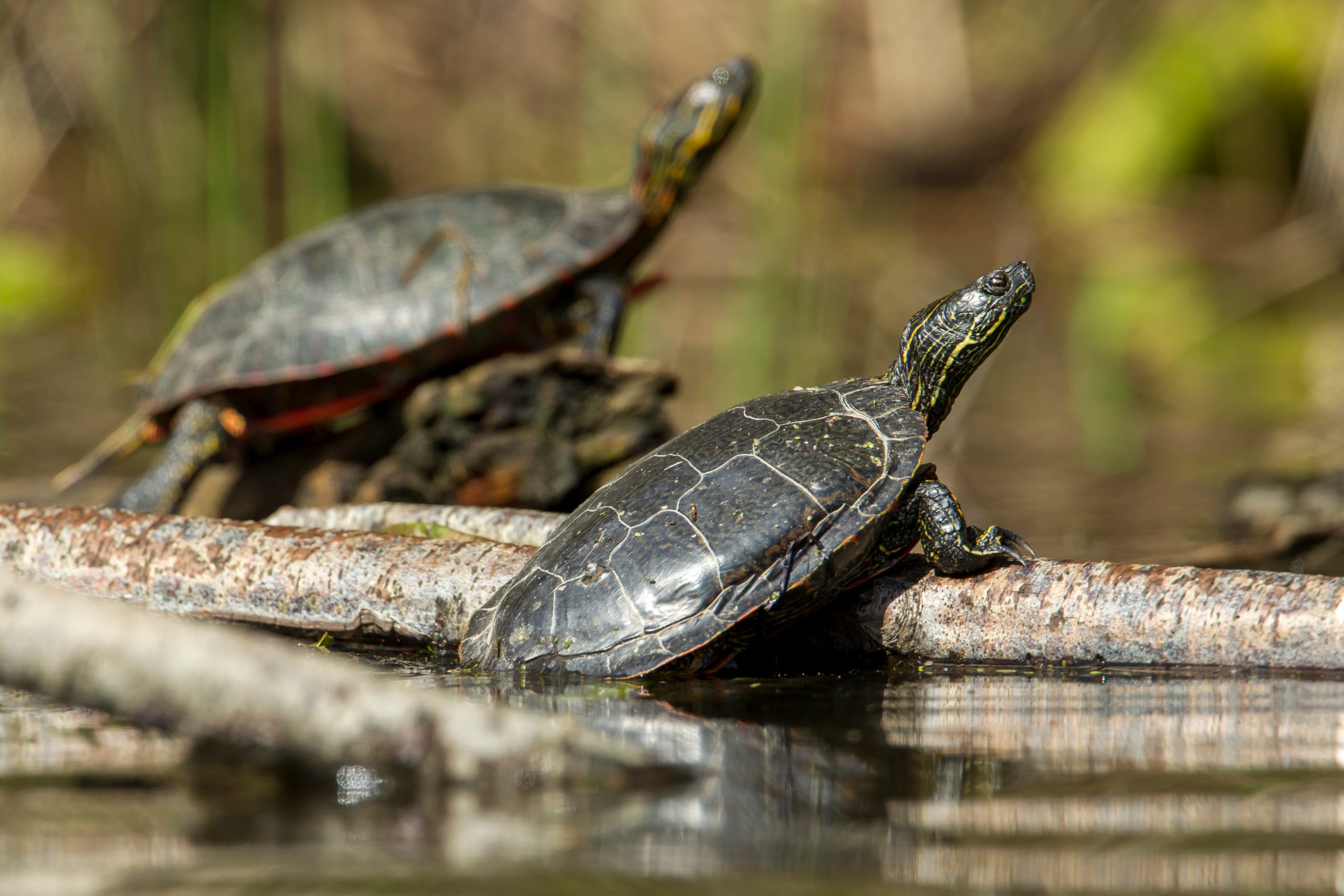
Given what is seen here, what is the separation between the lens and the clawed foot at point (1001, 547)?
2799 mm

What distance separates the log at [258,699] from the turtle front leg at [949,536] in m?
1.24

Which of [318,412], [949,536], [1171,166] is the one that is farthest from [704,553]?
[1171,166]

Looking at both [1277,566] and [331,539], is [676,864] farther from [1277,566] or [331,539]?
[1277,566]

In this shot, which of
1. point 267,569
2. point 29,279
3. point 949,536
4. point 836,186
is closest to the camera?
point 949,536

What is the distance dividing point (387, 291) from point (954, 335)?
2557 mm

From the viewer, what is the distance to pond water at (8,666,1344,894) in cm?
145

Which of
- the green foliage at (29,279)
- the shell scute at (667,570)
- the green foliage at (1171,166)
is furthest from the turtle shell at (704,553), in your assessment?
the green foliage at (29,279)

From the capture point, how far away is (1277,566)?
3.96 meters

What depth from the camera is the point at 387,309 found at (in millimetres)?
4934

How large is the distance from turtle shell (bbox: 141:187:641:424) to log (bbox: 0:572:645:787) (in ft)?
10.5

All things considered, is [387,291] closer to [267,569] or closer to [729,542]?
[267,569]

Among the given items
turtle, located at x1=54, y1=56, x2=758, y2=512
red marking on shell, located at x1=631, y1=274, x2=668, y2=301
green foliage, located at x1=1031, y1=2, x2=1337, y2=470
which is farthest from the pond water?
green foliage, located at x1=1031, y1=2, x2=1337, y2=470

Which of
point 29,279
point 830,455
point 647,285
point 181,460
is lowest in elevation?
point 830,455

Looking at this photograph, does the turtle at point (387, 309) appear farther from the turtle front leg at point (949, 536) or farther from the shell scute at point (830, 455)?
the turtle front leg at point (949, 536)
